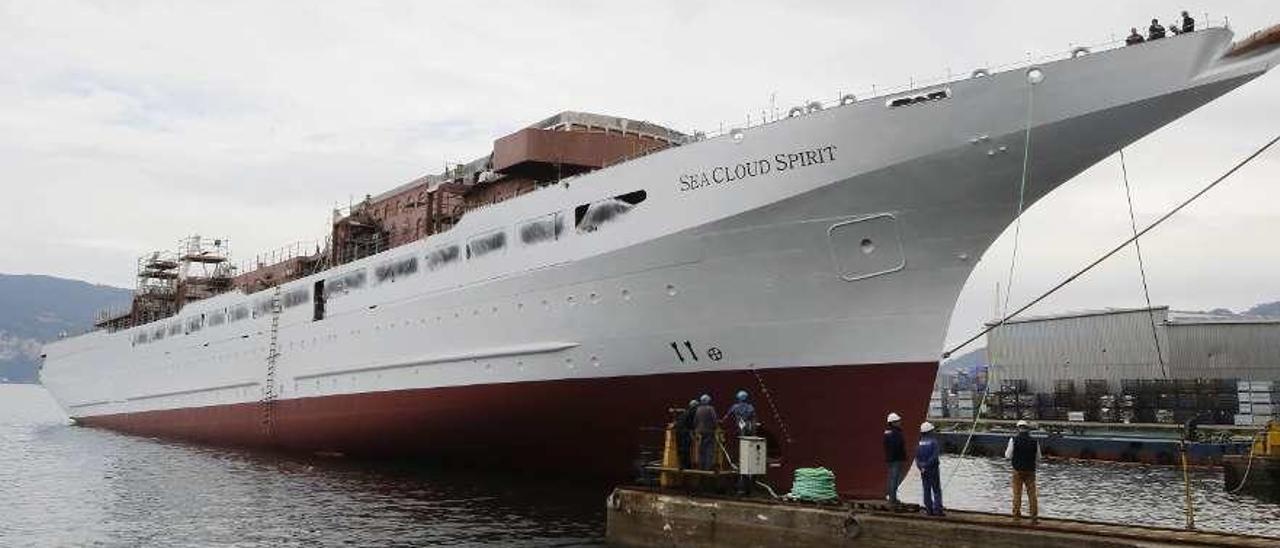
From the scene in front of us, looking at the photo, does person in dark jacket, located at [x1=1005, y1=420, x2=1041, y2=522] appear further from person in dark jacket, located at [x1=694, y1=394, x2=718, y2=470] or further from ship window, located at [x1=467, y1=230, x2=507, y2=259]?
ship window, located at [x1=467, y1=230, x2=507, y2=259]

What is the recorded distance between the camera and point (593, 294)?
60.6 feet

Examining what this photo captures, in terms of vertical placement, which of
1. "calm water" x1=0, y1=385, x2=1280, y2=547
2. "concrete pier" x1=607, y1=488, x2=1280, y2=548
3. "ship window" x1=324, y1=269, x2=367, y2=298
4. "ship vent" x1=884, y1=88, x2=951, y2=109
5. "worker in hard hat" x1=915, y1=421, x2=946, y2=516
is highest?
"ship vent" x1=884, y1=88, x2=951, y2=109

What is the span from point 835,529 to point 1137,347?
4356 centimetres

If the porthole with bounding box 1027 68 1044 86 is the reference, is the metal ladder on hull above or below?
below

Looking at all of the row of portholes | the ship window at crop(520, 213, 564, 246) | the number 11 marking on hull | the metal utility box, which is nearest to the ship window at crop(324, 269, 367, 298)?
the row of portholes

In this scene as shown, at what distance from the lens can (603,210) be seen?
18.9 meters

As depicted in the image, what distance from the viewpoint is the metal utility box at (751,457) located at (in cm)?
1382

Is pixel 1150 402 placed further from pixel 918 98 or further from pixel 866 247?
pixel 918 98

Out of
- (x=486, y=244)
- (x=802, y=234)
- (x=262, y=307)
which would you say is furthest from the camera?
(x=262, y=307)

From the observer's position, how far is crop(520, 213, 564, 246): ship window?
777 inches

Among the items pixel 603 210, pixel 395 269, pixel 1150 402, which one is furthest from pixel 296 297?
pixel 1150 402

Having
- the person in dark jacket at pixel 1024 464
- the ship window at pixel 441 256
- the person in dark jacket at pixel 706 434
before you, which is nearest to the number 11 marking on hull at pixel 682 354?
the person in dark jacket at pixel 706 434

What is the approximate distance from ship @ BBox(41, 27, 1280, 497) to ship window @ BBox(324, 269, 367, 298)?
2.46ft

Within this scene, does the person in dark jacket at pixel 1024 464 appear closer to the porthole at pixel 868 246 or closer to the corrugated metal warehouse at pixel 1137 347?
the porthole at pixel 868 246
